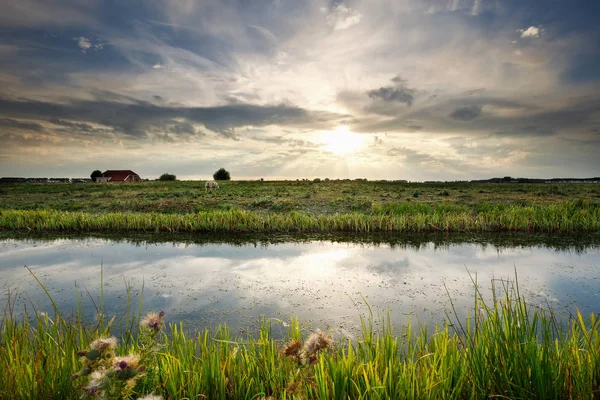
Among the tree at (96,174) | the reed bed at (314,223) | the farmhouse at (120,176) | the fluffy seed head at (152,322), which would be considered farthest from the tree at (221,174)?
the fluffy seed head at (152,322)

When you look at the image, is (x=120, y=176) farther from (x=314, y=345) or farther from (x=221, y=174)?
(x=314, y=345)

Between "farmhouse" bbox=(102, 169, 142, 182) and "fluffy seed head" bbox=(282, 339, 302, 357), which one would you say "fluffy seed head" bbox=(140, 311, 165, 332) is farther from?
"farmhouse" bbox=(102, 169, 142, 182)

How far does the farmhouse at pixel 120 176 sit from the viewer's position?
79.4m

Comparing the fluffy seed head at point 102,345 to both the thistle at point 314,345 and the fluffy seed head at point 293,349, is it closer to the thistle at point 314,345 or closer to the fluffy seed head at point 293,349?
the fluffy seed head at point 293,349

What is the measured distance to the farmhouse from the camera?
79.4 m

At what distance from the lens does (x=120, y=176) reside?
80500 mm

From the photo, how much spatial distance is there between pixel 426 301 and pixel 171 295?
5.01 meters

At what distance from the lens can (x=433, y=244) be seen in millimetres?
11734

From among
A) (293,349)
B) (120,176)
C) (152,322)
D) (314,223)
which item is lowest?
(314,223)

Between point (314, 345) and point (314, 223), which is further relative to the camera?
point (314, 223)

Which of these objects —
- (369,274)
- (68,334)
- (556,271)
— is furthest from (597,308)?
(68,334)

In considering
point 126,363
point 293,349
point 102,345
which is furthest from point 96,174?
point 293,349

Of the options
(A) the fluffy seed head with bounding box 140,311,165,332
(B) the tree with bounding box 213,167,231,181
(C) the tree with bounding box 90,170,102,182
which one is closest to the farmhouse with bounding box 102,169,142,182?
(C) the tree with bounding box 90,170,102,182

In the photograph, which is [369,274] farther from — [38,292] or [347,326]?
[38,292]
